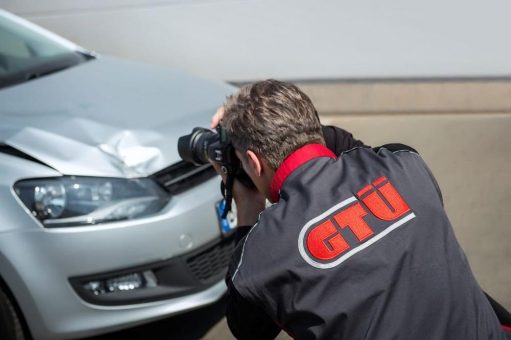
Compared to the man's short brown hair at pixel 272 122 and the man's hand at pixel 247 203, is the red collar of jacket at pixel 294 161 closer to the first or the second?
the man's short brown hair at pixel 272 122

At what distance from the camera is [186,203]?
121 inches

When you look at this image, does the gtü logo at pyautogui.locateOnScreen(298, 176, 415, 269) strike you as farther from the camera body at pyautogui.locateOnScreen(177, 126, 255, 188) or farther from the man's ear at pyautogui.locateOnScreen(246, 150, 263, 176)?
the camera body at pyautogui.locateOnScreen(177, 126, 255, 188)

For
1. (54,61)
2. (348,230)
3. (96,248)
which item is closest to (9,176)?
(96,248)

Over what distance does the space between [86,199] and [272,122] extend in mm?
1512

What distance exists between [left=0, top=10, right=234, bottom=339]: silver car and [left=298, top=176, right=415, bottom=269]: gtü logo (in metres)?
1.56

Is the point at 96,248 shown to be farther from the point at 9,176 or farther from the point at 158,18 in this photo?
the point at 158,18

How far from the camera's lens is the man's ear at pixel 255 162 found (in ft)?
5.40

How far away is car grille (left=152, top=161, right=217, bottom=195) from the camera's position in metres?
3.12

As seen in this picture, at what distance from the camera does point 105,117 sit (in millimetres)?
3281

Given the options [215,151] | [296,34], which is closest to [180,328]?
[215,151]

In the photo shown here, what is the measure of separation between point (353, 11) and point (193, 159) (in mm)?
4122

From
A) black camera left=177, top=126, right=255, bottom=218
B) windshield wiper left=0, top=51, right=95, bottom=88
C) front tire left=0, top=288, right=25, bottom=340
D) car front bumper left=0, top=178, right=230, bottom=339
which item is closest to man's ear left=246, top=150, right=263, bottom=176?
black camera left=177, top=126, right=255, bottom=218

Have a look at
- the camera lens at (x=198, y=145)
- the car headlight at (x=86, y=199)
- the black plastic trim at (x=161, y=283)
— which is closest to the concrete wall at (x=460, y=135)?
the black plastic trim at (x=161, y=283)

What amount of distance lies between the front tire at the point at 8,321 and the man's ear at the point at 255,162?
163 cm
